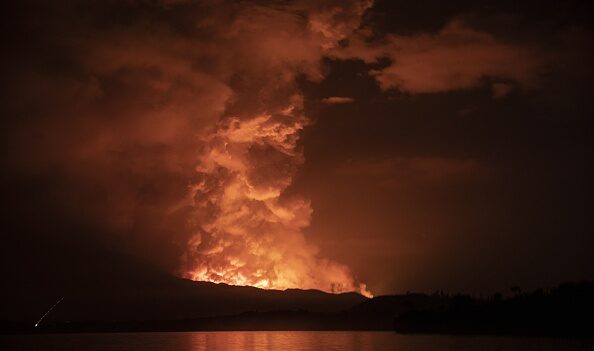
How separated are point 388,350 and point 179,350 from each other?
5695 centimetres

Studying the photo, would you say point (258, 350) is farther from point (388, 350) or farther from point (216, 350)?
point (388, 350)

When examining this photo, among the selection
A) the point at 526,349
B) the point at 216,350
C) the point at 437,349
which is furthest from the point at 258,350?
the point at 526,349

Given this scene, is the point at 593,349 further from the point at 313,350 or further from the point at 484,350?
the point at 313,350

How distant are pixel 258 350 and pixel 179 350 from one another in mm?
22537

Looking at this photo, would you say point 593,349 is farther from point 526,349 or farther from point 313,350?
point 313,350

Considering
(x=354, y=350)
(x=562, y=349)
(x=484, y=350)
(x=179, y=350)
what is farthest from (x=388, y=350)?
(x=179, y=350)

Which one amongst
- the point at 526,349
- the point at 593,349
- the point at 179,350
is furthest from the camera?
the point at 179,350

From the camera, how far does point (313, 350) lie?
605 feet

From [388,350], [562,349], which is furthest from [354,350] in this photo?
[562,349]

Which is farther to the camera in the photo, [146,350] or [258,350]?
[146,350]

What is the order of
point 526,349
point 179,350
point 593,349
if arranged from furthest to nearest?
1. point 179,350
2. point 526,349
3. point 593,349

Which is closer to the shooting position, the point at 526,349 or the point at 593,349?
the point at 593,349

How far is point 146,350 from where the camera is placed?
200m

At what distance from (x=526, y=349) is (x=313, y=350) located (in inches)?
2162
